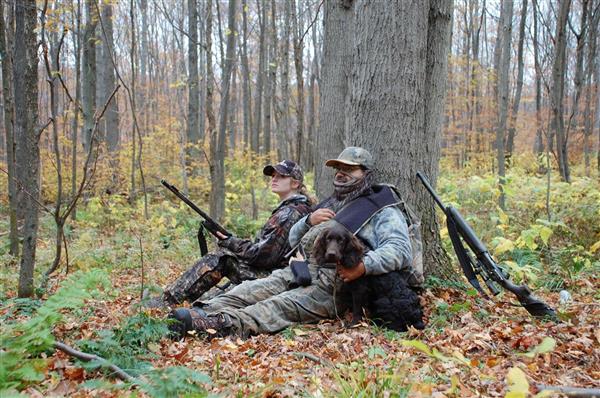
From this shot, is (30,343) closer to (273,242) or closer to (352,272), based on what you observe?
(352,272)

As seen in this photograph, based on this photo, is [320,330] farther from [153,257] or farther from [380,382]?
[153,257]

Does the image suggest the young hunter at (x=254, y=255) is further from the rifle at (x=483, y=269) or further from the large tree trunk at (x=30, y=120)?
the rifle at (x=483, y=269)

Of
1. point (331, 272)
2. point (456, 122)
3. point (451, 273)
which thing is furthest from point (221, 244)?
point (456, 122)

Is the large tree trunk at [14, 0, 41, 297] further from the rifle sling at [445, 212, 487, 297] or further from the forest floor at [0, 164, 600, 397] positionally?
the rifle sling at [445, 212, 487, 297]

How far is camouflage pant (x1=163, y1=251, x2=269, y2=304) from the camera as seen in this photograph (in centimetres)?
531

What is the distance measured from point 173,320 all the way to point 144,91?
3514 cm

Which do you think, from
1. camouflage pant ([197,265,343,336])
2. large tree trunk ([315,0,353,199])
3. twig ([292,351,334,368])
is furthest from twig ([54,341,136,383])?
large tree trunk ([315,0,353,199])

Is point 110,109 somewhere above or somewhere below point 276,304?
above

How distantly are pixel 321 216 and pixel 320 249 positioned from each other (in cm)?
60

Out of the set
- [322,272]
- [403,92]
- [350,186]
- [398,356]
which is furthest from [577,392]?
[403,92]

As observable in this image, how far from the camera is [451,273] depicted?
535 centimetres

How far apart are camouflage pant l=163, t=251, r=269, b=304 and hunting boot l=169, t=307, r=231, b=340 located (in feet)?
3.53

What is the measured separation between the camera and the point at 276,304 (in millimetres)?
4434

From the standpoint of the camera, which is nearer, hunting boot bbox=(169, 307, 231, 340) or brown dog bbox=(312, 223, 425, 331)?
hunting boot bbox=(169, 307, 231, 340)
